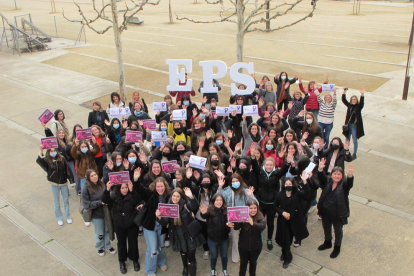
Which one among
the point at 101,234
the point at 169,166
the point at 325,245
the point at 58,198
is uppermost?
the point at 169,166

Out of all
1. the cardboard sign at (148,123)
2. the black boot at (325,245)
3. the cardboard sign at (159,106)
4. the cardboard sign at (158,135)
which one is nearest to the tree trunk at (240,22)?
the cardboard sign at (159,106)

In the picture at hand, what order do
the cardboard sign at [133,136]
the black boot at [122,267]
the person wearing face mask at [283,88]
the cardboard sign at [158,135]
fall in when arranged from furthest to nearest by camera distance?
the person wearing face mask at [283,88] < the cardboard sign at [158,135] < the cardboard sign at [133,136] < the black boot at [122,267]

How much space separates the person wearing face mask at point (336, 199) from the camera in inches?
238

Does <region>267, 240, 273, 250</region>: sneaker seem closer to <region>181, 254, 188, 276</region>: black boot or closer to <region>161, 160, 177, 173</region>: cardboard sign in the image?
<region>181, 254, 188, 276</region>: black boot

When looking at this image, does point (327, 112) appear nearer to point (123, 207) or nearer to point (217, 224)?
point (217, 224)

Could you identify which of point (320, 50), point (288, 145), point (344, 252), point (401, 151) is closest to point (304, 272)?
point (344, 252)

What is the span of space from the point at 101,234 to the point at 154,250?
109 centimetres

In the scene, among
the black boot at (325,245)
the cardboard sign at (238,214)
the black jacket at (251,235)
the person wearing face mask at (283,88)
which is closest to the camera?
the cardboard sign at (238,214)

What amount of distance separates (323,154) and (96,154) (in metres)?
4.44

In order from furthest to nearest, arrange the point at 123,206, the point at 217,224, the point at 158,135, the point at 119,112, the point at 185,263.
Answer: the point at 119,112, the point at 158,135, the point at 185,263, the point at 123,206, the point at 217,224

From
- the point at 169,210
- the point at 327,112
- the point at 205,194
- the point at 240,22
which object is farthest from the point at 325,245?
the point at 240,22

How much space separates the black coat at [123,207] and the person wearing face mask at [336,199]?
2945mm

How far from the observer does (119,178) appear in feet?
19.2

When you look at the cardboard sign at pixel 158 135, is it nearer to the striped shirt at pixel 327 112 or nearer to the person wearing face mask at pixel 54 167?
the person wearing face mask at pixel 54 167
